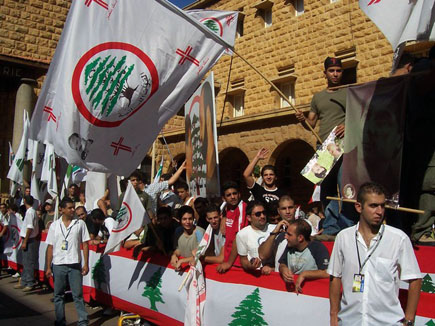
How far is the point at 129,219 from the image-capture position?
21.2 ft

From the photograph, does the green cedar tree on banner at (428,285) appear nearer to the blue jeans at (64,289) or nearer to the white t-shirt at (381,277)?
the white t-shirt at (381,277)

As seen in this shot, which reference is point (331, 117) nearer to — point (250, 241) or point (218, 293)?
point (250, 241)

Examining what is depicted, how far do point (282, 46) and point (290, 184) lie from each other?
16.6ft

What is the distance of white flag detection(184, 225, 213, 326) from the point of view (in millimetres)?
5332

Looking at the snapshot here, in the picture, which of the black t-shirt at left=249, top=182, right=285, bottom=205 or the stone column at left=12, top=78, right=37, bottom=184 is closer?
the black t-shirt at left=249, top=182, right=285, bottom=205

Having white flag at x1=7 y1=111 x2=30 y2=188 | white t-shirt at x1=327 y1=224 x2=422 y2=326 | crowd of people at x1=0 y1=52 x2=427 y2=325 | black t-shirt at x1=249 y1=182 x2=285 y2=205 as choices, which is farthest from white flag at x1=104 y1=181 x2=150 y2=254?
white flag at x1=7 y1=111 x2=30 y2=188

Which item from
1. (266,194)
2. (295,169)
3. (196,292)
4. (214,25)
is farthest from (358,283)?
(295,169)

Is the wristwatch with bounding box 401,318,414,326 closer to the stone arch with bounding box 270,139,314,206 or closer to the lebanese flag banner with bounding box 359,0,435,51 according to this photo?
the lebanese flag banner with bounding box 359,0,435,51

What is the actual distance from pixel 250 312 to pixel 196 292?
0.84 meters

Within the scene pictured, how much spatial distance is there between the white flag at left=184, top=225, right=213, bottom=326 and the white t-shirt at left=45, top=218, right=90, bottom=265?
81.4 inches

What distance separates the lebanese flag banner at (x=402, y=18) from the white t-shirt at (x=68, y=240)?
4.86m

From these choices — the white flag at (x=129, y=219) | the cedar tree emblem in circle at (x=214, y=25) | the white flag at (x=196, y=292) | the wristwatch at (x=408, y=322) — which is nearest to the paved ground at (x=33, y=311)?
the white flag at (x=129, y=219)

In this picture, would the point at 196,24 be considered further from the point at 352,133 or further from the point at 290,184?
the point at 290,184

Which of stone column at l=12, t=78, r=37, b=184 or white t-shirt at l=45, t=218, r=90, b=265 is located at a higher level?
stone column at l=12, t=78, r=37, b=184
